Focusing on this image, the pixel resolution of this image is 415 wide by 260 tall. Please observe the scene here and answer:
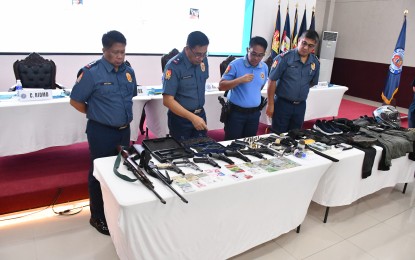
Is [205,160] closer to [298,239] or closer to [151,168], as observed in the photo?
[151,168]

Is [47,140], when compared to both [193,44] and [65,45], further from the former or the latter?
[65,45]

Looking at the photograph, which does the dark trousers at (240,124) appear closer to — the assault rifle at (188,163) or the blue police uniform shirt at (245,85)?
the blue police uniform shirt at (245,85)

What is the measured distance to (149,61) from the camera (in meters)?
5.43

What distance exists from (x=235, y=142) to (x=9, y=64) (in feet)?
12.4

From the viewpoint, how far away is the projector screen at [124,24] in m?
4.29

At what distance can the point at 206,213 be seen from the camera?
169 centimetres

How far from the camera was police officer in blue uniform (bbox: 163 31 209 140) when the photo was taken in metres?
2.15

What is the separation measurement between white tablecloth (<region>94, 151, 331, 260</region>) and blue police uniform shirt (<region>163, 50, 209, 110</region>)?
2.35 ft

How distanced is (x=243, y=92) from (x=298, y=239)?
4.08 feet

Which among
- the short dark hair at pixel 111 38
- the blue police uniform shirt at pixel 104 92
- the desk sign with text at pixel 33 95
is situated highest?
the short dark hair at pixel 111 38

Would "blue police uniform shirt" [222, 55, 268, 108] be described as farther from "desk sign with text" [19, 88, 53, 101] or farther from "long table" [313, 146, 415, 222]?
"desk sign with text" [19, 88, 53, 101]

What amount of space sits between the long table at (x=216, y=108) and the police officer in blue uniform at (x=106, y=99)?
1.25m

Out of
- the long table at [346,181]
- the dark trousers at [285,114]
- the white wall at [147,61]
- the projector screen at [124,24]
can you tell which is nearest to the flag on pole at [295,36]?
the white wall at [147,61]

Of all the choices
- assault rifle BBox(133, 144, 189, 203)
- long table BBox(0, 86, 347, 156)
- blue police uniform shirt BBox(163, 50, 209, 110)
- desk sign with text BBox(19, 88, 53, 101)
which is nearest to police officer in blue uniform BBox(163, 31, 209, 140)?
blue police uniform shirt BBox(163, 50, 209, 110)
